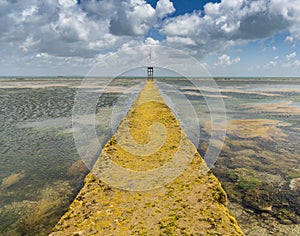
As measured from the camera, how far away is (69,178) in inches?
371

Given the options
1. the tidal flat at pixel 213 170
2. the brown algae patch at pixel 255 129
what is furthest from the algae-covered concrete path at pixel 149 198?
the brown algae patch at pixel 255 129

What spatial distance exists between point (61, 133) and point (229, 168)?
11851mm

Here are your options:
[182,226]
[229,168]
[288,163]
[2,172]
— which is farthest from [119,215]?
[288,163]

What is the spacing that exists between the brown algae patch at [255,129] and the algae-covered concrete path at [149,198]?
11635mm

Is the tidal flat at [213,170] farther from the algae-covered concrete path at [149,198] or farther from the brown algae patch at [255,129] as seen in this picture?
the algae-covered concrete path at [149,198]

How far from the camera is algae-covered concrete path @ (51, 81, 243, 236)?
2938mm

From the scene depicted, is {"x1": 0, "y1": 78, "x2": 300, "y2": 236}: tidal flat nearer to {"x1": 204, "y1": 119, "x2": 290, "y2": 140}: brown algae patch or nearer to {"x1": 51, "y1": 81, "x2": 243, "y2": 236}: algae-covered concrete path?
{"x1": 204, "y1": 119, "x2": 290, "y2": 140}: brown algae patch

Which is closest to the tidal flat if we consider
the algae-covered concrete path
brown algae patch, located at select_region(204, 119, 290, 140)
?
brown algae patch, located at select_region(204, 119, 290, 140)

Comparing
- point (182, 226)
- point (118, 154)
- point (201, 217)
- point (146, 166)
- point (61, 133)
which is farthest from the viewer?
point (61, 133)

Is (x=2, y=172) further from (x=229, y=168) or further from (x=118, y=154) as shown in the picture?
(x=229, y=168)

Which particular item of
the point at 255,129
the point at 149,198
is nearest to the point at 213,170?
the point at 149,198

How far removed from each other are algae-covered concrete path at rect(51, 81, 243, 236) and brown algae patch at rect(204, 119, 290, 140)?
1163 cm

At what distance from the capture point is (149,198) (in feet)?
11.9

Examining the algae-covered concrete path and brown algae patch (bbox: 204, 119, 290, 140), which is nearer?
the algae-covered concrete path
